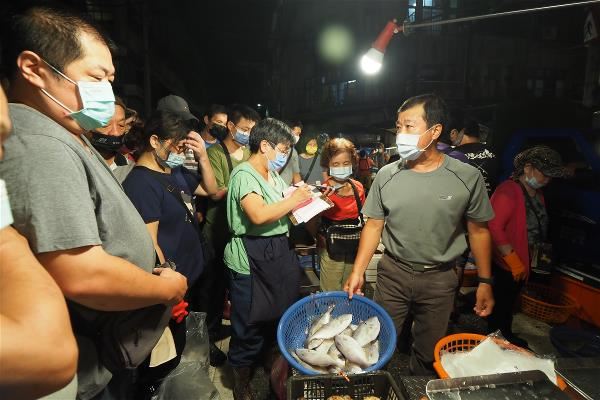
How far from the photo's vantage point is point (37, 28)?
4.19 ft

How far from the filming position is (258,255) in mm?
2920

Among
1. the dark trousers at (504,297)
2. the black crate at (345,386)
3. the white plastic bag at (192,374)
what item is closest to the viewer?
the black crate at (345,386)

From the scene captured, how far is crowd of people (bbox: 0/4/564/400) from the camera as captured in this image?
1.07 metres

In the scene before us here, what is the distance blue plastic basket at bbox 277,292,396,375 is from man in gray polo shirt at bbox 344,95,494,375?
0.21 metres

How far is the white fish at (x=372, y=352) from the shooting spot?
201 centimetres

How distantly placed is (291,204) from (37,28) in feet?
6.62

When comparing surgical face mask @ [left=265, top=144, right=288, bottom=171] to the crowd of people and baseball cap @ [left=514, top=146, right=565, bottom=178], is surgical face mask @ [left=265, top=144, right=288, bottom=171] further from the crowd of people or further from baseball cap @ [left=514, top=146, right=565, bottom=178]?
baseball cap @ [left=514, top=146, right=565, bottom=178]

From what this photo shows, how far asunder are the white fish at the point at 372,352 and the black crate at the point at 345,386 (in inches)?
11.1

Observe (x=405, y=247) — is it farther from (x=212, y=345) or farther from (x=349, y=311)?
(x=212, y=345)

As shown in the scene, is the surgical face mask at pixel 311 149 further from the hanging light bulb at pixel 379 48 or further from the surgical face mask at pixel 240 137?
the surgical face mask at pixel 240 137

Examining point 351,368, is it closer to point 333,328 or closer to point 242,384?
point 333,328

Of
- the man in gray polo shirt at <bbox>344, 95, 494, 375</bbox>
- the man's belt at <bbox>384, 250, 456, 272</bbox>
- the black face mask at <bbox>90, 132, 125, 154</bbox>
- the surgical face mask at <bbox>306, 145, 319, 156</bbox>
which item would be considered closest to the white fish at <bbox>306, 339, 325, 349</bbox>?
the man in gray polo shirt at <bbox>344, 95, 494, 375</bbox>

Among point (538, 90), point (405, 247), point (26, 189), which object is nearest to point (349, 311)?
point (405, 247)

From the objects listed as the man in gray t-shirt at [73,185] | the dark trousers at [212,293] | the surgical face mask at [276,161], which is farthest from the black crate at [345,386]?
the dark trousers at [212,293]
